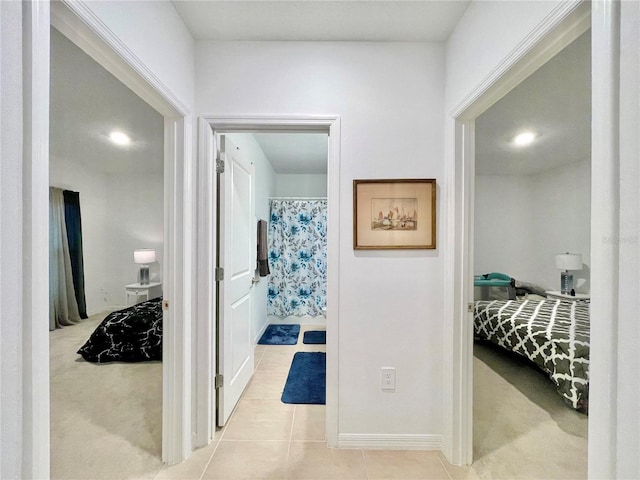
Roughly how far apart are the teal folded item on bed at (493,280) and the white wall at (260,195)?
10.4 feet

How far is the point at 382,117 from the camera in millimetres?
1786

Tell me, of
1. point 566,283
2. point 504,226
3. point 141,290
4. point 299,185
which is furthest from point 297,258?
point 566,283

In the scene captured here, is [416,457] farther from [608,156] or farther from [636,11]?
[636,11]

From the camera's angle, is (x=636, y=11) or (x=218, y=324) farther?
(x=218, y=324)

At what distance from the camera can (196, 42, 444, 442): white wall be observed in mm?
1780

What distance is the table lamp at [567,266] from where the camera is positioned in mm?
3664

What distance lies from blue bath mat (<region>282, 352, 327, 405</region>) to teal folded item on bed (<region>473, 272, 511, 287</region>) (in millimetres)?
2700

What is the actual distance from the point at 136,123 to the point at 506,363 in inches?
167

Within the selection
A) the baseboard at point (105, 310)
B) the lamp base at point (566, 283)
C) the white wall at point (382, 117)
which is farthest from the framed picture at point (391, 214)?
the lamp base at point (566, 283)

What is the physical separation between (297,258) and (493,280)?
302 centimetres

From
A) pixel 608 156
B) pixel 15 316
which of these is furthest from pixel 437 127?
pixel 15 316

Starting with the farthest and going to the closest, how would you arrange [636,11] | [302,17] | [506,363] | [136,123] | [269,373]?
[506,363], [269,373], [136,123], [302,17], [636,11]

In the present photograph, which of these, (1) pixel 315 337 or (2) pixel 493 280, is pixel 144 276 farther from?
(2) pixel 493 280

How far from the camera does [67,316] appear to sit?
1714 mm
